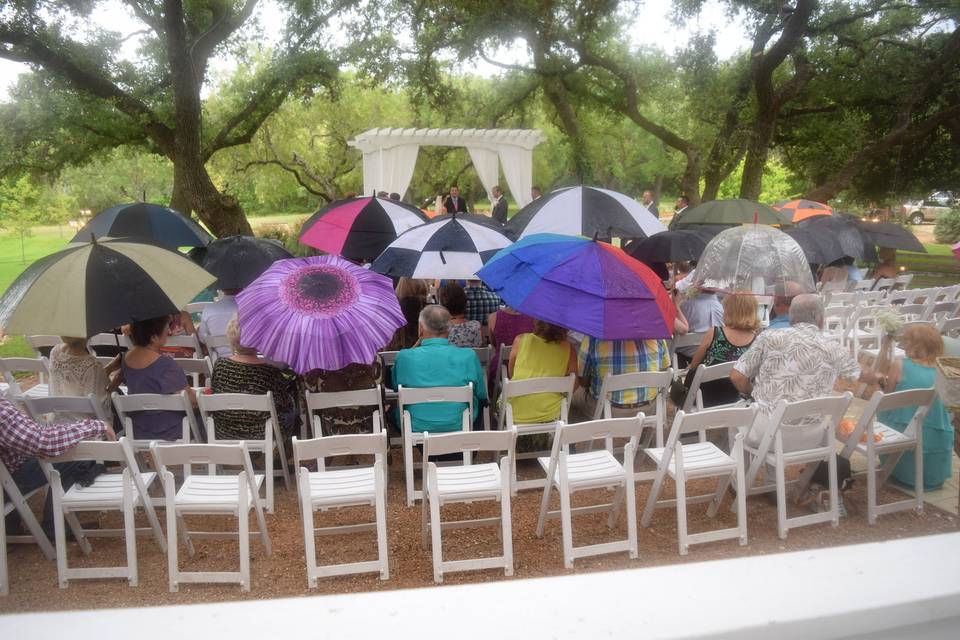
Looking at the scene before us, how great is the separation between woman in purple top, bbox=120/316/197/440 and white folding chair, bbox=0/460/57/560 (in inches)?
30.4

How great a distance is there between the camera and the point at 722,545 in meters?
3.95

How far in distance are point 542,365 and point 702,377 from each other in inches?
47.9

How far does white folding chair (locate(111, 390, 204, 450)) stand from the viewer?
418cm

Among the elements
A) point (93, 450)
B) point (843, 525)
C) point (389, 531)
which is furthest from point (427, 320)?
point (843, 525)

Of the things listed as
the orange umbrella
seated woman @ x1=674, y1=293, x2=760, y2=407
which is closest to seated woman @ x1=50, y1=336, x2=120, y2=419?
seated woman @ x1=674, y1=293, x2=760, y2=407

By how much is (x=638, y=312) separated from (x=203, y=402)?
9.57 ft

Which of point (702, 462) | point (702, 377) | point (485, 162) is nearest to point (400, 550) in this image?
point (702, 462)

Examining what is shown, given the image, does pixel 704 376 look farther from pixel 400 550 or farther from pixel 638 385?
pixel 400 550

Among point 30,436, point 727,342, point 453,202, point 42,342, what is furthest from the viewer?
point 453,202

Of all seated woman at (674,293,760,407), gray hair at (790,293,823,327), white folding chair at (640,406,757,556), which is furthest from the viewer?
seated woman at (674,293,760,407)

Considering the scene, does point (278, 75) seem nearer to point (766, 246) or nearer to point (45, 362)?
point (45, 362)

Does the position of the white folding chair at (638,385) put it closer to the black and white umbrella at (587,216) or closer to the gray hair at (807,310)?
the gray hair at (807,310)

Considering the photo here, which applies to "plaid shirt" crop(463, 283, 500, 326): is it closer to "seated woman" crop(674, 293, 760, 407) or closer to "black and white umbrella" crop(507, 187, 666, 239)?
"black and white umbrella" crop(507, 187, 666, 239)

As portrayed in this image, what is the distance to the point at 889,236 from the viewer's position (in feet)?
29.8
